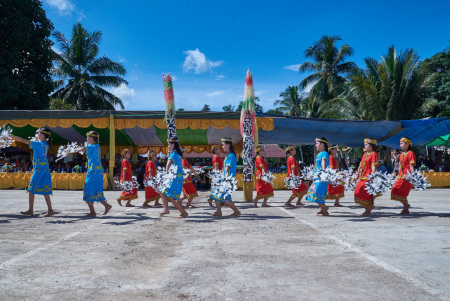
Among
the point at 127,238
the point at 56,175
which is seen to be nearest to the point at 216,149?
the point at 127,238

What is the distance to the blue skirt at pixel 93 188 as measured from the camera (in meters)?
7.00

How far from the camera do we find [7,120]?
47.0 ft

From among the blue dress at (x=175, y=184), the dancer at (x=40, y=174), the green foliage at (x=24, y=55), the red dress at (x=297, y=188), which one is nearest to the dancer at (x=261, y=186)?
the red dress at (x=297, y=188)

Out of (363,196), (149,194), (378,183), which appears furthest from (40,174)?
(378,183)

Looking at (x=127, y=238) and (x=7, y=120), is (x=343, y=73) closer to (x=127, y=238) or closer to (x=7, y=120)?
(x=7, y=120)

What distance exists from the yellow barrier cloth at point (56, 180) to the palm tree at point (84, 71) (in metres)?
11.7

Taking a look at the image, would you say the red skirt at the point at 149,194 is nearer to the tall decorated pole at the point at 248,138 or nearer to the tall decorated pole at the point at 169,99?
the tall decorated pole at the point at 169,99

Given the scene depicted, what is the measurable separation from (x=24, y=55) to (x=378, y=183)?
2108 centimetres

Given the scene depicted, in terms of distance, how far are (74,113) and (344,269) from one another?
1331 centimetres

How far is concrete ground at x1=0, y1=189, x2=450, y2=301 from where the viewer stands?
2926 mm

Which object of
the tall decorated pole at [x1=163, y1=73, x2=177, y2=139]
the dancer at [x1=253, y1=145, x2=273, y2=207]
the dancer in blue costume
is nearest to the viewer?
the dancer in blue costume

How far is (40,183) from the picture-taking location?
7141 millimetres

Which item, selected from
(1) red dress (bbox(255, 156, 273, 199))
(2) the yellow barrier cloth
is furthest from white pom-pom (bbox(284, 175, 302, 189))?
(2) the yellow barrier cloth

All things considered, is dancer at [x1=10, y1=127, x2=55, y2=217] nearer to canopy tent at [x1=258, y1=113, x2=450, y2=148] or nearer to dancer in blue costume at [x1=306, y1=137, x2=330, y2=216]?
dancer in blue costume at [x1=306, y1=137, x2=330, y2=216]
